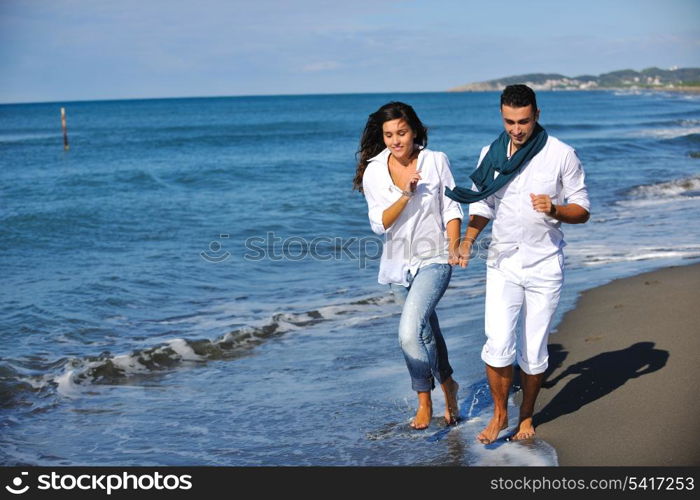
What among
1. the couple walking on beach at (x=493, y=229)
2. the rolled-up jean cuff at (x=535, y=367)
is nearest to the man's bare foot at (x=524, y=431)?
the couple walking on beach at (x=493, y=229)

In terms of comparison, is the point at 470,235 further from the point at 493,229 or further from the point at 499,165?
the point at 499,165

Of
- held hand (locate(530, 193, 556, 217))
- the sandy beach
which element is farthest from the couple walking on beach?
the sandy beach

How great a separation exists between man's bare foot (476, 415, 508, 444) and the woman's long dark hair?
165 centimetres

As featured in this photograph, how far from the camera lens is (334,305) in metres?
9.48

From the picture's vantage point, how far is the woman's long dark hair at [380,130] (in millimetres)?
5076

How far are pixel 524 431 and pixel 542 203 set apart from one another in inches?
56.3

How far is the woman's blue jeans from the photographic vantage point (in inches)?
200

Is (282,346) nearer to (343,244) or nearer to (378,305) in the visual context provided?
(378,305)

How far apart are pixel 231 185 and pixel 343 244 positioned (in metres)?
11.1

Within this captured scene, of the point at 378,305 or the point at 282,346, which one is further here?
the point at 378,305

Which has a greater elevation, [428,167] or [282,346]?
[428,167]

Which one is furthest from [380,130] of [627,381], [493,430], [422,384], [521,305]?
[627,381]

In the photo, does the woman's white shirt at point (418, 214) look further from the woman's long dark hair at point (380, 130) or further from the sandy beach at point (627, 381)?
the sandy beach at point (627, 381)
